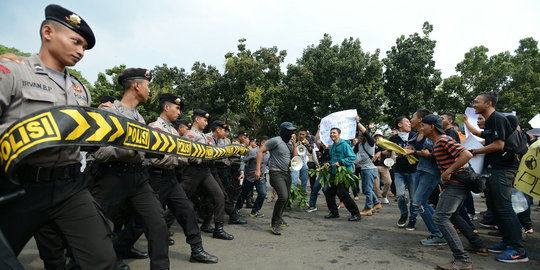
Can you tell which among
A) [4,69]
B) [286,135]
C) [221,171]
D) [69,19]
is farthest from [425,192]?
[4,69]

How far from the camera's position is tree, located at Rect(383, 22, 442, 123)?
2275cm

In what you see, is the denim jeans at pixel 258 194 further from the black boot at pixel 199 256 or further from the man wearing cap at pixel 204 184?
the black boot at pixel 199 256

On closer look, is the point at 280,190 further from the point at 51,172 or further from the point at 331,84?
the point at 331,84

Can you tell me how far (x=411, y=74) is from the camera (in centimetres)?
2314

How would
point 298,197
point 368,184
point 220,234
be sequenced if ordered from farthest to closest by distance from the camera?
point 298,197 → point 368,184 → point 220,234

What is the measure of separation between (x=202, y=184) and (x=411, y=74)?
73.7 ft

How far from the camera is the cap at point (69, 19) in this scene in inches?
84.2

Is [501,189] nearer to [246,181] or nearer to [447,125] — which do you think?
[447,125]

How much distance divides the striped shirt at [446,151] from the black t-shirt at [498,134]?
69 cm


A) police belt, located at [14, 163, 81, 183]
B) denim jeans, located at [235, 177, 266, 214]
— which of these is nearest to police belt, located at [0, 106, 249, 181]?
police belt, located at [14, 163, 81, 183]

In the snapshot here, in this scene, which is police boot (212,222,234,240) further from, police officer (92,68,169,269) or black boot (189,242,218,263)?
police officer (92,68,169,269)

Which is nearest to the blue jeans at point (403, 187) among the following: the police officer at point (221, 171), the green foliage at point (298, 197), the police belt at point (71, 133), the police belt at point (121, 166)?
the green foliage at point (298, 197)

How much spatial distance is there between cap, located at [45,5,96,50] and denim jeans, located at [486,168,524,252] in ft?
16.7

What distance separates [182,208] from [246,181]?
3778mm
